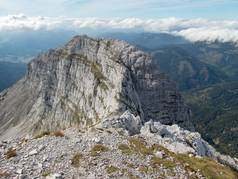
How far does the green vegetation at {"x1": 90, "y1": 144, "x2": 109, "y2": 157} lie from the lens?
46.5 metres

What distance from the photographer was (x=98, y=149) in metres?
47.5

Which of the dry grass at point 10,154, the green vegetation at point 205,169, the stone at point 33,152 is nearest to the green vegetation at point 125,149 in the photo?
the green vegetation at point 205,169

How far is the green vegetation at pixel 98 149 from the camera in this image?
46469 mm

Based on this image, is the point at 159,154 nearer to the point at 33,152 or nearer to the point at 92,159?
the point at 92,159

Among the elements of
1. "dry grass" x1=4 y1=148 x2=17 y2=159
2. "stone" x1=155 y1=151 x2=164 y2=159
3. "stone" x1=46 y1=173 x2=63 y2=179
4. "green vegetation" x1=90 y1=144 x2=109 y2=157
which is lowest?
"stone" x1=155 y1=151 x2=164 y2=159

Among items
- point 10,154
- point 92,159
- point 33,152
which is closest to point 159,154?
point 92,159

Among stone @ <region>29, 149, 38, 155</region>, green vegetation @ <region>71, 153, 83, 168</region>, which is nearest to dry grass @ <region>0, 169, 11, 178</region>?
stone @ <region>29, 149, 38, 155</region>

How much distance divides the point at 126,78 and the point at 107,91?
1545 cm

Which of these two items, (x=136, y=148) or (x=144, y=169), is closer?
(x=144, y=169)

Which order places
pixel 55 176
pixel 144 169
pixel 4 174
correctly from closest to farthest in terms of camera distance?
pixel 55 176
pixel 4 174
pixel 144 169

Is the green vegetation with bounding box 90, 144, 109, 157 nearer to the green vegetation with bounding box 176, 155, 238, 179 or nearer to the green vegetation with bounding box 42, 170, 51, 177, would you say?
the green vegetation with bounding box 42, 170, 51, 177

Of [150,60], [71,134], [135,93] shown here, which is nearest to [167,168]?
[71,134]

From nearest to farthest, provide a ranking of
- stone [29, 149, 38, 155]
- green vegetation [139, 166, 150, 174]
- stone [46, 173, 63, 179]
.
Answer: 1. stone [46, 173, 63, 179]
2. green vegetation [139, 166, 150, 174]
3. stone [29, 149, 38, 155]

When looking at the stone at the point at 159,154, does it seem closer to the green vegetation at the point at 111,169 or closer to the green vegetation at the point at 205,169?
the green vegetation at the point at 205,169
